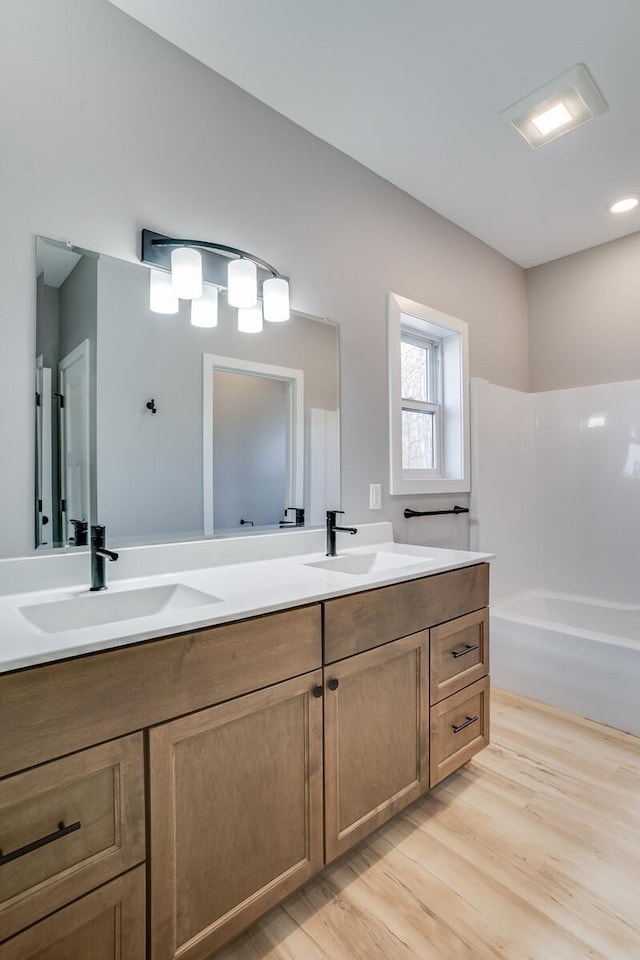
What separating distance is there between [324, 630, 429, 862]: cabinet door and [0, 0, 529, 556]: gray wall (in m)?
0.76

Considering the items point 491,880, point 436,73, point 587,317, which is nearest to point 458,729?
point 491,880

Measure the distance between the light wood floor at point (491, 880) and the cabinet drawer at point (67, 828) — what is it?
574 millimetres

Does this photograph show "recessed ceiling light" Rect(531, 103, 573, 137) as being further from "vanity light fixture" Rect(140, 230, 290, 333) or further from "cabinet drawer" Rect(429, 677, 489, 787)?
"cabinet drawer" Rect(429, 677, 489, 787)

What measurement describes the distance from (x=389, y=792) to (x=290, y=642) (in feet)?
2.24

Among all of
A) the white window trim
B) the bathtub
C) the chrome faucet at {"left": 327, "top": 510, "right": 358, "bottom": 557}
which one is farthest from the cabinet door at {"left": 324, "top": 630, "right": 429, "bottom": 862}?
the bathtub

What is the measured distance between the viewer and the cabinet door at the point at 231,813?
0.97 metres

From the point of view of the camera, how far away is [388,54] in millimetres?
1661

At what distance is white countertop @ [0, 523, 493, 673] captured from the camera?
89cm

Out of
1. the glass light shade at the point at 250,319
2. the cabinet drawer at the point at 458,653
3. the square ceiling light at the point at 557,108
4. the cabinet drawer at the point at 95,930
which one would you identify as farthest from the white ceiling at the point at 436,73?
the cabinet drawer at the point at 95,930

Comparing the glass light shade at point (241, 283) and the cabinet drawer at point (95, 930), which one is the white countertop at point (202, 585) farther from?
the glass light shade at point (241, 283)

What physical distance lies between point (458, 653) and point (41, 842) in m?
1.33

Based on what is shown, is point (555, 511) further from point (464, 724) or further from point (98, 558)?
point (98, 558)

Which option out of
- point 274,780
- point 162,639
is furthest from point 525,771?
point 162,639

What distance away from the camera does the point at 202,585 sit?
4.47ft
